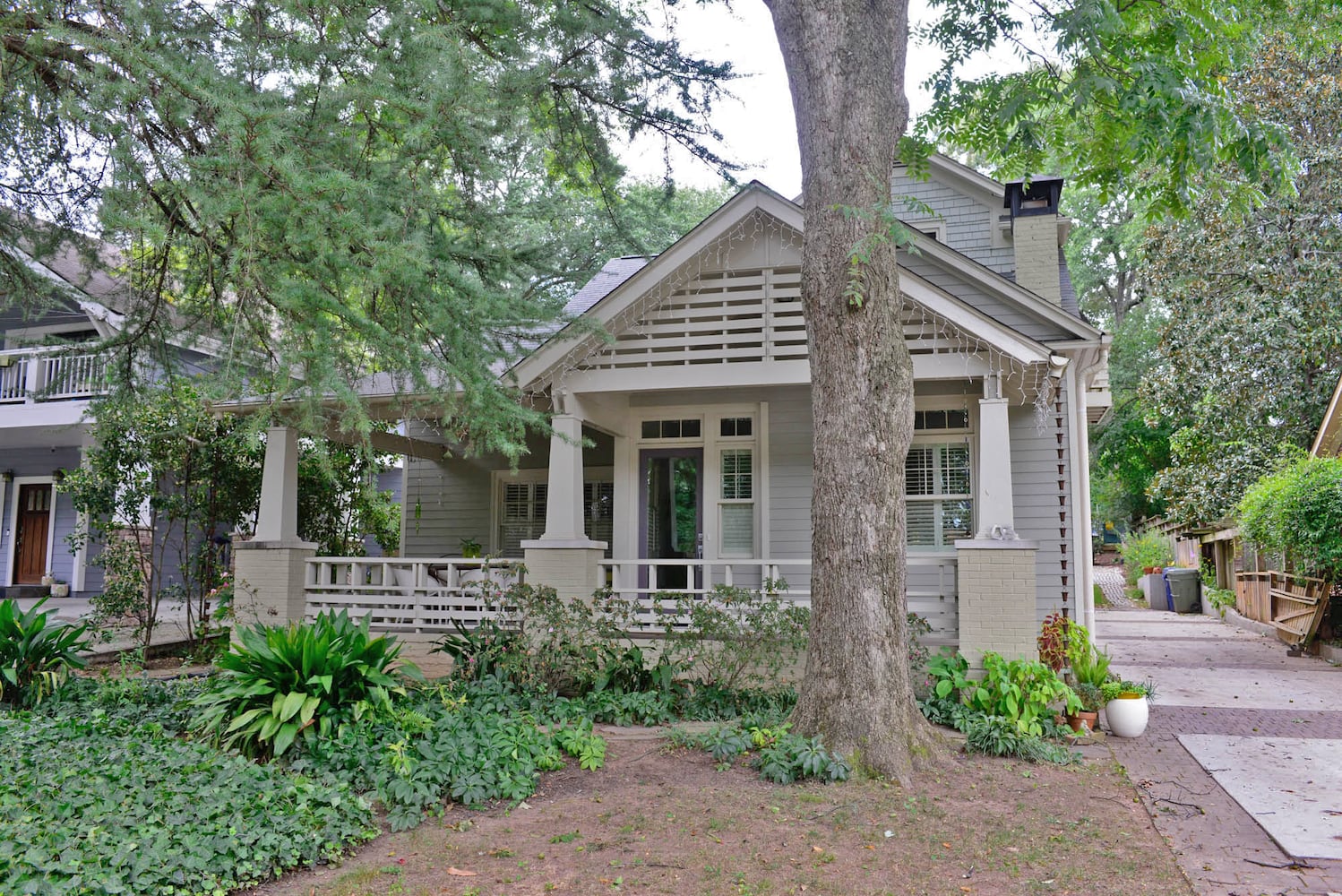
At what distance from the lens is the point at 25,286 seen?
324 inches

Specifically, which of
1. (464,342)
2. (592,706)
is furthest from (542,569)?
(464,342)

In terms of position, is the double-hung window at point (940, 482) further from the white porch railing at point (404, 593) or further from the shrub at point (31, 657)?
the shrub at point (31, 657)

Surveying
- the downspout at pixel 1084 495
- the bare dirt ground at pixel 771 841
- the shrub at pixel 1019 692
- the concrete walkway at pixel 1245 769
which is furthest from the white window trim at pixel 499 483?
the concrete walkway at pixel 1245 769

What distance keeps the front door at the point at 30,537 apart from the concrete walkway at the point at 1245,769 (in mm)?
19982

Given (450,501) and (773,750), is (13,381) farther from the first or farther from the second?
(773,750)

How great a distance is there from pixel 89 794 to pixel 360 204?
3.82 meters

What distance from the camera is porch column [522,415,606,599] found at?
9.23 m

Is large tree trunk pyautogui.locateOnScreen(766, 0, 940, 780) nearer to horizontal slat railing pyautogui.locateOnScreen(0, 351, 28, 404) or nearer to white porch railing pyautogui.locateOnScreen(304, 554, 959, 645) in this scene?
white porch railing pyautogui.locateOnScreen(304, 554, 959, 645)

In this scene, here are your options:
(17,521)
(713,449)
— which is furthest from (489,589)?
(17,521)

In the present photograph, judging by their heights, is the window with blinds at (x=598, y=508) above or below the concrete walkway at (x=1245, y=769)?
above

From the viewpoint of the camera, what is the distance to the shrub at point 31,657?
8047 mm

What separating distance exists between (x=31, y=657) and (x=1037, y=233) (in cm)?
1161

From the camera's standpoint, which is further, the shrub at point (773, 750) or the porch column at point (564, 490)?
the porch column at point (564, 490)

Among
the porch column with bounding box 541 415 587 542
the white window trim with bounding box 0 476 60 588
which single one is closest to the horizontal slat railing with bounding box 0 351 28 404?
the white window trim with bounding box 0 476 60 588
